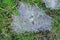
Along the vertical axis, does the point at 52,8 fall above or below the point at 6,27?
above

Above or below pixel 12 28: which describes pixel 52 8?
above

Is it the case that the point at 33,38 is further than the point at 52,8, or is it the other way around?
the point at 52,8

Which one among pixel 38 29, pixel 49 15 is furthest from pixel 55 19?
pixel 38 29

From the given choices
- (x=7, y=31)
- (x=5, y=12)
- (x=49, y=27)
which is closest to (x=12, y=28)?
(x=7, y=31)

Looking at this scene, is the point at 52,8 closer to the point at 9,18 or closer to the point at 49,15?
the point at 49,15

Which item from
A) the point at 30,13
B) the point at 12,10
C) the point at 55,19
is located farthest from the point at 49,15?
the point at 12,10

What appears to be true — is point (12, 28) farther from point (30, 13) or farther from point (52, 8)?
point (52, 8)

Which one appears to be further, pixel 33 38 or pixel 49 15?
pixel 49 15
